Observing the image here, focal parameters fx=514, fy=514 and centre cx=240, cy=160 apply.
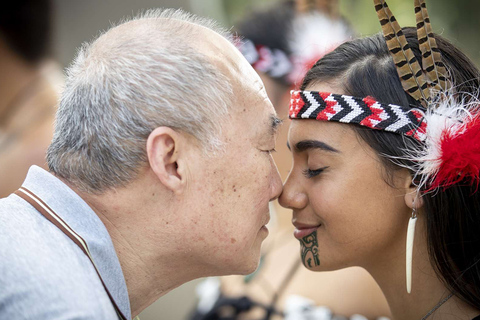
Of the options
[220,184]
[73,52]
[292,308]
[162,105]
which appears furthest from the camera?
[73,52]

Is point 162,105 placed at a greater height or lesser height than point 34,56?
lesser

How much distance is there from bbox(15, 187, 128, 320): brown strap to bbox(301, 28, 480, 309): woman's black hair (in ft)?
4.14

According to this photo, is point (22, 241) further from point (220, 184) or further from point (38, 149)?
point (38, 149)

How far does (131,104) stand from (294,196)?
893mm

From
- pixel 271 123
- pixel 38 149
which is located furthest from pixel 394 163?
pixel 38 149

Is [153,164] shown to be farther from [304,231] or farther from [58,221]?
[304,231]

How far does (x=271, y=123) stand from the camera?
7.84 ft

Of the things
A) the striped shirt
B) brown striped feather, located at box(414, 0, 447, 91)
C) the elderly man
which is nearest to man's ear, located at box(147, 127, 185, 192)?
the elderly man

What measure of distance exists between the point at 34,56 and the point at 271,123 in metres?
2.41

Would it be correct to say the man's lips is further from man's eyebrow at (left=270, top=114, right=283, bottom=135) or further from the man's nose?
man's eyebrow at (left=270, top=114, right=283, bottom=135)

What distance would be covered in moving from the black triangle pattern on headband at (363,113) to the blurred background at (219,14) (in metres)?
2.61

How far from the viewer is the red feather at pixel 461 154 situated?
2100 mm

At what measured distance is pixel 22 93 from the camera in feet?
12.9

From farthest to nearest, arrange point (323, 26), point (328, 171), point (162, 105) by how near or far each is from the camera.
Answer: point (323, 26) < point (328, 171) < point (162, 105)
